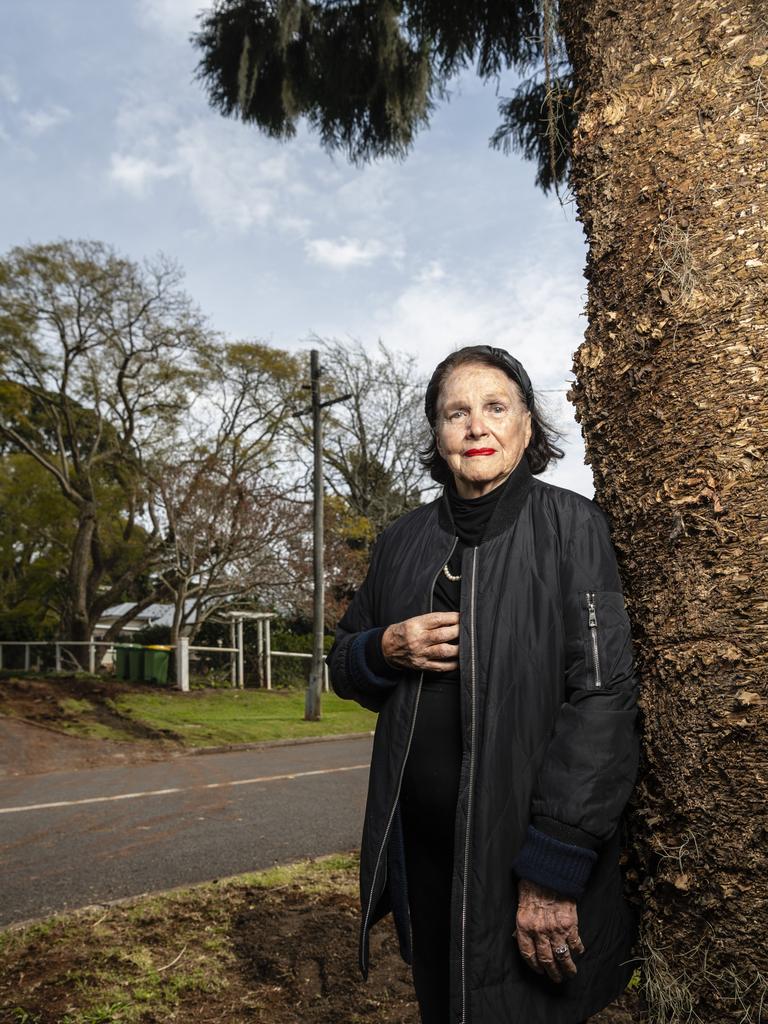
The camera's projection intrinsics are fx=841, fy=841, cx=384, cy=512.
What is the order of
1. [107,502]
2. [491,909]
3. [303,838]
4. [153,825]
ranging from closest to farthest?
1. [491,909]
2. [303,838]
3. [153,825]
4. [107,502]

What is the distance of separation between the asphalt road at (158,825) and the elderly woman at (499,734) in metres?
3.32

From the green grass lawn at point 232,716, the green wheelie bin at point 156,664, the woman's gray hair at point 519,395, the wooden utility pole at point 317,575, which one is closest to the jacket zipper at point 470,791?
the woman's gray hair at point 519,395

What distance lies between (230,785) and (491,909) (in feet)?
27.5

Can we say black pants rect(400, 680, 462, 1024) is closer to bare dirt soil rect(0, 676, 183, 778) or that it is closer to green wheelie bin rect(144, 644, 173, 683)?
bare dirt soil rect(0, 676, 183, 778)

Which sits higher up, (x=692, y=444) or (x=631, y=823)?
(x=692, y=444)

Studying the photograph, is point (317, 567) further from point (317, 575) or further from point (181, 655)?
point (181, 655)

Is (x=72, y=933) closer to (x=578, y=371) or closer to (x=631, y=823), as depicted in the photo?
(x=631, y=823)

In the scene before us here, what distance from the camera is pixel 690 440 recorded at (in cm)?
213

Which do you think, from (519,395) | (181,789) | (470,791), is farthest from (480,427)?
(181,789)

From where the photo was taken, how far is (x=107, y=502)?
1028 inches

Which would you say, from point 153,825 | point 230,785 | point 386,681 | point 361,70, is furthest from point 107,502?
point 386,681

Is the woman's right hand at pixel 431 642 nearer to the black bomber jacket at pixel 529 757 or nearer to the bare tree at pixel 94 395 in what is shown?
the black bomber jacket at pixel 529 757

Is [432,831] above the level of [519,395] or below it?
below

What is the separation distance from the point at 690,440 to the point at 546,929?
1.22m
